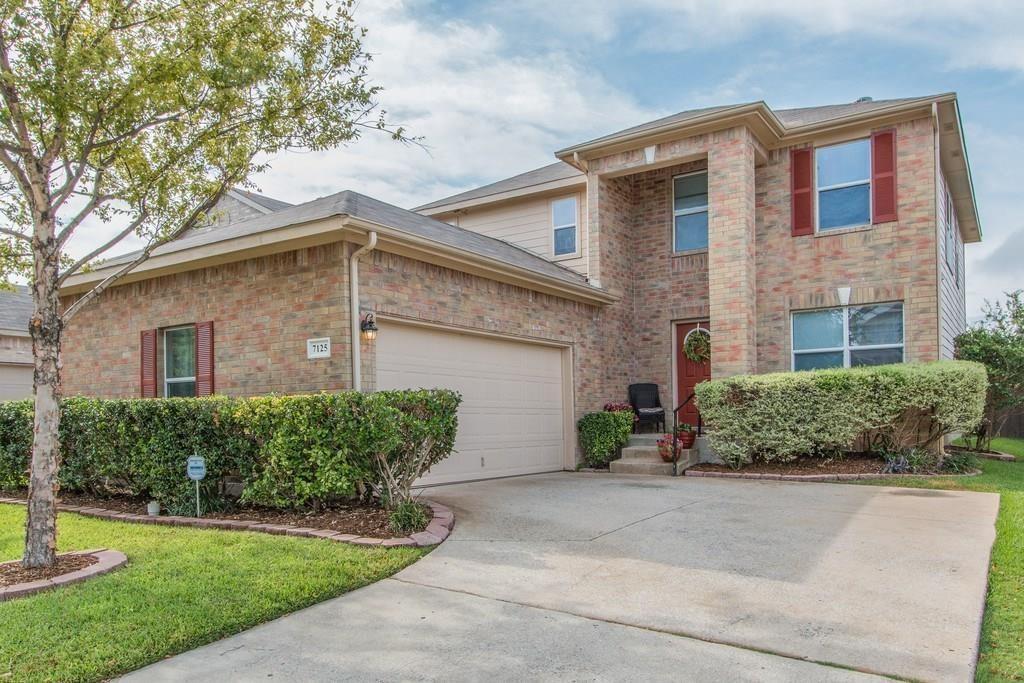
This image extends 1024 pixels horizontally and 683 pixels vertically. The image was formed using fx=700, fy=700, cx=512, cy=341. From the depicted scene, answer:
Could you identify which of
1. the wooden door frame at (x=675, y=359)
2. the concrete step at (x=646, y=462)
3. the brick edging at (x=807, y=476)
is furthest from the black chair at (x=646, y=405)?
the brick edging at (x=807, y=476)

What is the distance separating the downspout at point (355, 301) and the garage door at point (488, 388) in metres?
0.46

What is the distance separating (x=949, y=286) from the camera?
13.1 m

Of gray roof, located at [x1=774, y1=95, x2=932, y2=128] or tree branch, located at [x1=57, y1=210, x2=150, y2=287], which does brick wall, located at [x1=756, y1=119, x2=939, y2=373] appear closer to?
gray roof, located at [x1=774, y1=95, x2=932, y2=128]

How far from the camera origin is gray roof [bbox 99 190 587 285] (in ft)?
28.6

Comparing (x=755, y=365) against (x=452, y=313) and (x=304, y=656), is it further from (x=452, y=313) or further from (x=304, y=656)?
(x=304, y=656)

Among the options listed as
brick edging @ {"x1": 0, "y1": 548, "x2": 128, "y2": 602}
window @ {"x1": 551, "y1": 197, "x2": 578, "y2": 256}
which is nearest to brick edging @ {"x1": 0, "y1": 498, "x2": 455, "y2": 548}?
brick edging @ {"x1": 0, "y1": 548, "x2": 128, "y2": 602}

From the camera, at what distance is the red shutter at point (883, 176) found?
11266 mm

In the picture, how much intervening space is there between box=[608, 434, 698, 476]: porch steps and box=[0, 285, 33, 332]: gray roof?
13.3 metres

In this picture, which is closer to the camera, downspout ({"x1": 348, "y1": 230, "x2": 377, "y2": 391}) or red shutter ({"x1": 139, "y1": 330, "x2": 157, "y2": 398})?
downspout ({"x1": 348, "y1": 230, "x2": 377, "y2": 391})

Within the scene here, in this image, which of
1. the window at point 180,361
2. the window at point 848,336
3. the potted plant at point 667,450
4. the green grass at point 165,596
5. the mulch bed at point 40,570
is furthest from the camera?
the window at point 848,336

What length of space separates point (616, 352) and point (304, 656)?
10.0m

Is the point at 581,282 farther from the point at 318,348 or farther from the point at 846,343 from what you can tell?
the point at 318,348

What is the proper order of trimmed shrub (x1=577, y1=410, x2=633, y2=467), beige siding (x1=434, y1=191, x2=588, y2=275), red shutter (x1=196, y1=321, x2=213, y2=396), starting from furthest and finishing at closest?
beige siding (x1=434, y1=191, x2=588, y2=275), trimmed shrub (x1=577, y1=410, x2=633, y2=467), red shutter (x1=196, y1=321, x2=213, y2=396)

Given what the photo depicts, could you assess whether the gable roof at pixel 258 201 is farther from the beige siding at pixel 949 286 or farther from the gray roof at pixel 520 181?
the beige siding at pixel 949 286
